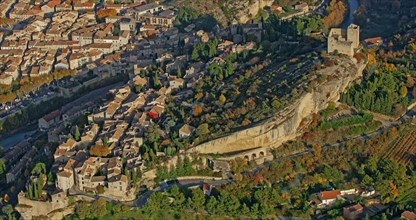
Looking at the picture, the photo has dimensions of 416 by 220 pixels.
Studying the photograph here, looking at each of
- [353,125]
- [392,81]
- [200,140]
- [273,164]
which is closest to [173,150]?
[200,140]

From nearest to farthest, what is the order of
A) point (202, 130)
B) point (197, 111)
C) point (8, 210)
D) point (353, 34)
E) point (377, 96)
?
point (8, 210) → point (202, 130) → point (197, 111) → point (377, 96) → point (353, 34)

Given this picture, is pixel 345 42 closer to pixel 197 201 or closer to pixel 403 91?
pixel 403 91

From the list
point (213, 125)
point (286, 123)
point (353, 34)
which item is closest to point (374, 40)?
point (353, 34)

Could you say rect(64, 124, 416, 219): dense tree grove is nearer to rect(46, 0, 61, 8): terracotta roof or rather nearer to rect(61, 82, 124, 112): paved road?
rect(61, 82, 124, 112): paved road

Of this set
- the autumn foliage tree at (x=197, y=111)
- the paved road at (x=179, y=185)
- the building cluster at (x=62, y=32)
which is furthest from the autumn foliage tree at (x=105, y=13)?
the paved road at (x=179, y=185)

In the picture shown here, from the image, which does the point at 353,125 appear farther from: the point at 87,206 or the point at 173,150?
the point at 87,206

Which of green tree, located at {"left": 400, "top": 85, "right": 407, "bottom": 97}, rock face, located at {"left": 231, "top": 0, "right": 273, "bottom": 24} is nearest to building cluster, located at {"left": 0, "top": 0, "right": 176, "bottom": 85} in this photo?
rock face, located at {"left": 231, "top": 0, "right": 273, "bottom": 24}
